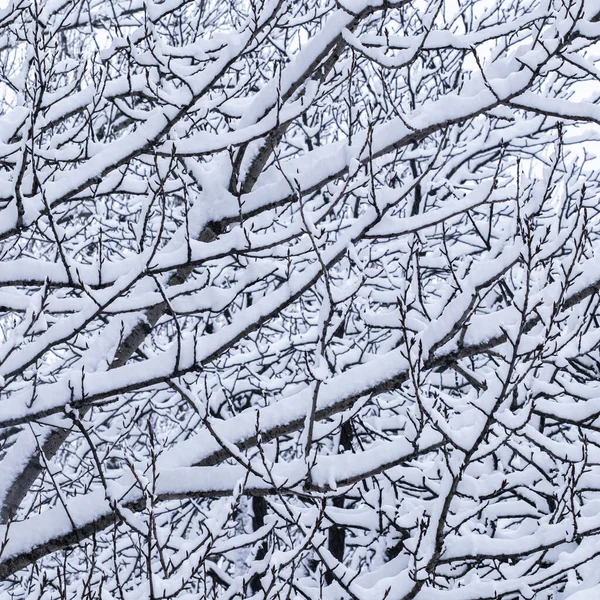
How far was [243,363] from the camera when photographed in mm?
5379

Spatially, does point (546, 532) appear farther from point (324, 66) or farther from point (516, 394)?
point (324, 66)

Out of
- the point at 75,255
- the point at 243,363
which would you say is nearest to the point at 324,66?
the point at 243,363

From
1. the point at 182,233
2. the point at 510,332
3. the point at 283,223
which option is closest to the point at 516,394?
the point at 510,332

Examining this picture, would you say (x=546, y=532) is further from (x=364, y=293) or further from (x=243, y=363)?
(x=243, y=363)

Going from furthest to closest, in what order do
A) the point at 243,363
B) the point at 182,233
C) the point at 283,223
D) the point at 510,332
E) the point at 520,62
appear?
the point at 283,223
the point at 243,363
the point at 182,233
the point at 520,62
the point at 510,332

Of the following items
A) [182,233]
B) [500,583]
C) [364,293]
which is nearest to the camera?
[500,583]

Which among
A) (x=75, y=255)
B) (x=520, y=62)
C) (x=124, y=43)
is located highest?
(x=75, y=255)

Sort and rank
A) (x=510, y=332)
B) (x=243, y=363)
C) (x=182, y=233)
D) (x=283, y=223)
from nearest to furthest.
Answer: (x=510, y=332) < (x=182, y=233) < (x=243, y=363) < (x=283, y=223)

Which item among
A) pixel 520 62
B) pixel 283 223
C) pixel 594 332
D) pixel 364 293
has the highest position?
pixel 283 223

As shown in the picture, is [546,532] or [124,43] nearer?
[546,532]

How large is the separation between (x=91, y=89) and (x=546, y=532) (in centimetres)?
257

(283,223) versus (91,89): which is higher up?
(283,223)

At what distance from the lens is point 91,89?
3002mm

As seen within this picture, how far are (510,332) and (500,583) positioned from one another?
99 centimetres
